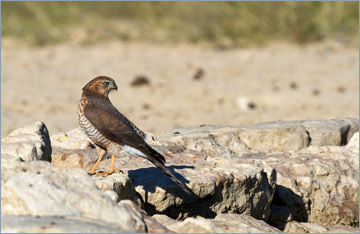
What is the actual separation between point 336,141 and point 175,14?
1213 cm

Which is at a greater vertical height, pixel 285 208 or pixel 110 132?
pixel 110 132

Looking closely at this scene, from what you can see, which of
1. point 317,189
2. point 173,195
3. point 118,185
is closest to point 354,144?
point 317,189

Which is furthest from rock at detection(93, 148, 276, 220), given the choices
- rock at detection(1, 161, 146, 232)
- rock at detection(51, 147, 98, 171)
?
rock at detection(1, 161, 146, 232)

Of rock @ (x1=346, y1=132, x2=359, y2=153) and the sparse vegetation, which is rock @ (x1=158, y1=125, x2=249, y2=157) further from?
the sparse vegetation

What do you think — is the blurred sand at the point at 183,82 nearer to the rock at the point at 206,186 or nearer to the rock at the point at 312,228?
the rock at the point at 206,186

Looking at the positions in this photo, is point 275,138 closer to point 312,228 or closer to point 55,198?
point 312,228

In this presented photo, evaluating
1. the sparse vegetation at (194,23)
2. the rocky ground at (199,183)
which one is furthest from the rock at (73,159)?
the sparse vegetation at (194,23)

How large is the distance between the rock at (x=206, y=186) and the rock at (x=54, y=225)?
4.11ft

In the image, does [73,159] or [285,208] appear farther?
[285,208]

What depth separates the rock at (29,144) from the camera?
472 centimetres

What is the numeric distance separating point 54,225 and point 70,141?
2.64 metres

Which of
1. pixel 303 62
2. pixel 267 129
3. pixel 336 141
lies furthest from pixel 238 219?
pixel 303 62

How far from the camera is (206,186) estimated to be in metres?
5.03

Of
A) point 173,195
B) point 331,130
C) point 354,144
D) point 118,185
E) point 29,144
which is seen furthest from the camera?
point 331,130
